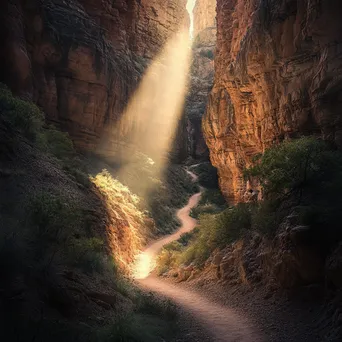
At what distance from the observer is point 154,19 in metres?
51.1

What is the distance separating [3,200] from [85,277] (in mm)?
3528

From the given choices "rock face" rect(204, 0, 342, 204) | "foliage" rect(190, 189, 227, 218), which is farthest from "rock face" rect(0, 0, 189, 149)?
"foliage" rect(190, 189, 227, 218)

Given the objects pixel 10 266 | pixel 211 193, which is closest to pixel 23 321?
pixel 10 266

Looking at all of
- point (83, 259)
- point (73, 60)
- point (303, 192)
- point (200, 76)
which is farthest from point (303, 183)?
point (200, 76)

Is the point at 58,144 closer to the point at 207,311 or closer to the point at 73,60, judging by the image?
the point at 73,60

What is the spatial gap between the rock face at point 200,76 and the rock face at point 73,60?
26.7m

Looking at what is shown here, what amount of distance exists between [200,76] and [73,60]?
5340 centimetres

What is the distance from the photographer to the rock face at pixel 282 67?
13.1 meters

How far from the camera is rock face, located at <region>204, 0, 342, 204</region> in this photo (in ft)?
42.9

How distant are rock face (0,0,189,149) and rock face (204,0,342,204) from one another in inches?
464

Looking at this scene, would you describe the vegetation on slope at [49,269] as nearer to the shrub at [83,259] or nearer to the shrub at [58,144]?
the shrub at [83,259]

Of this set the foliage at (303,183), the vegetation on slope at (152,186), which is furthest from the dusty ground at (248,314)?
the vegetation on slope at (152,186)

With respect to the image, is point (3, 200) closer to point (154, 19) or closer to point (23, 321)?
point (23, 321)

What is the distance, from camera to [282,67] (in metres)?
17.6
